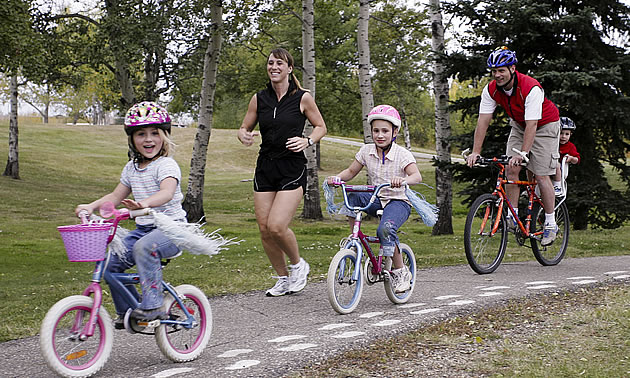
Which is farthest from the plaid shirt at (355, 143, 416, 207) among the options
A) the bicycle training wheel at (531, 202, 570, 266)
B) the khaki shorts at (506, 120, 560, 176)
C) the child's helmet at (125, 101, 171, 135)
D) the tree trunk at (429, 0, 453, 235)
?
the tree trunk at (429, 0, 453, 235)

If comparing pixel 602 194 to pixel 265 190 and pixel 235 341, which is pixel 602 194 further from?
pixel 235 341

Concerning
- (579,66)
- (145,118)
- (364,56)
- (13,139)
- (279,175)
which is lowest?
(279,175)

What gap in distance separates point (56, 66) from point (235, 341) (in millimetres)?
20949

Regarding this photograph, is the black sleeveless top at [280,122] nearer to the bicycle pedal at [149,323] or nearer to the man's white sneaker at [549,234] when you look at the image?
the bicycle pedal at [149,323]

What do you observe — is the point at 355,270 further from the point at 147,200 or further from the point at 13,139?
the point at 13,139

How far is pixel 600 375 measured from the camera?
13.9 feet

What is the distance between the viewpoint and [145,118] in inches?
190

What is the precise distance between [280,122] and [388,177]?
1.10 m

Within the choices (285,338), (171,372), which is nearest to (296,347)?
(285,338)

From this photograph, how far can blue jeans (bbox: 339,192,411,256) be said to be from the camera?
248 inches

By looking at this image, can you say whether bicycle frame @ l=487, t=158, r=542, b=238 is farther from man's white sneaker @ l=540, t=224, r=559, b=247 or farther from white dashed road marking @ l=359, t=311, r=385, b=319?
white dashed road marking @ l=359, t=311, r=385, b=319

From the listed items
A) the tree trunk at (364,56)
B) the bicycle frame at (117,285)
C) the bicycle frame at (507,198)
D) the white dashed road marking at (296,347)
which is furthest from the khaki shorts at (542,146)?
the tree trunk at (364,56)

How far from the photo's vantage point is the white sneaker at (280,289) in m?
7.12

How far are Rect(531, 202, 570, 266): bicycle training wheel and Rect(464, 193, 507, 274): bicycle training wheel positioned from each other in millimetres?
700
